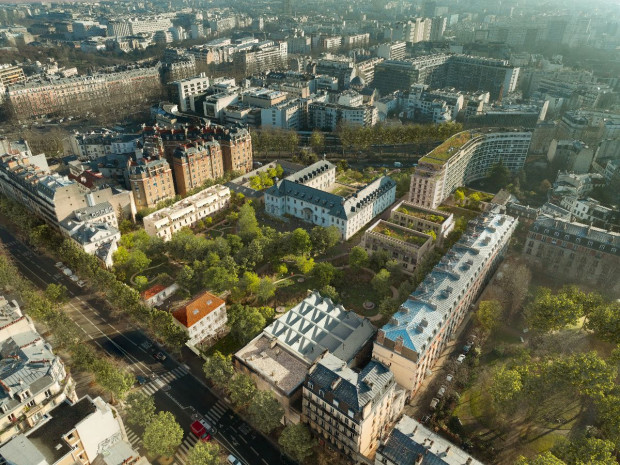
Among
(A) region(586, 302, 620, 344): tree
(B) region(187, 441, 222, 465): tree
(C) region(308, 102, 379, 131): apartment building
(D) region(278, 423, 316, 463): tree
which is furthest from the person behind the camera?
(C) region(308, 102, 379, 131): apartment building

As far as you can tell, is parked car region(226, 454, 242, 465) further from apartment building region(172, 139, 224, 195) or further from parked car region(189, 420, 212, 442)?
apartment building region(172, 139, 224, 195)

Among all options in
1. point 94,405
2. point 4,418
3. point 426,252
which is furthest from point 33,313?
point 426,252

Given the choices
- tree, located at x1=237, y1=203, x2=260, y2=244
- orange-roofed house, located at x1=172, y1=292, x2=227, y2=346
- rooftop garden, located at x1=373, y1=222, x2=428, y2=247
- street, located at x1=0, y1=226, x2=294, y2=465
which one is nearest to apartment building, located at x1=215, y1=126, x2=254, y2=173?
tree, located at x1=237, y1=203, x2=260, y2=244

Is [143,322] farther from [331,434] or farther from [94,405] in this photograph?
[331,434]

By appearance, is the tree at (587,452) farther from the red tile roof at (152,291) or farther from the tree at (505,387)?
the red tile roof at (152,291)

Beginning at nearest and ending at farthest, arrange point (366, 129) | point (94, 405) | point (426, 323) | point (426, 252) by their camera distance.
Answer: point (94, 405) < point (426, 323) < point (426, 252) < point (366, 129)

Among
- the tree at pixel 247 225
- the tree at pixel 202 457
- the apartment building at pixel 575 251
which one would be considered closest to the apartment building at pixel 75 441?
the tree at pixel 202 457
